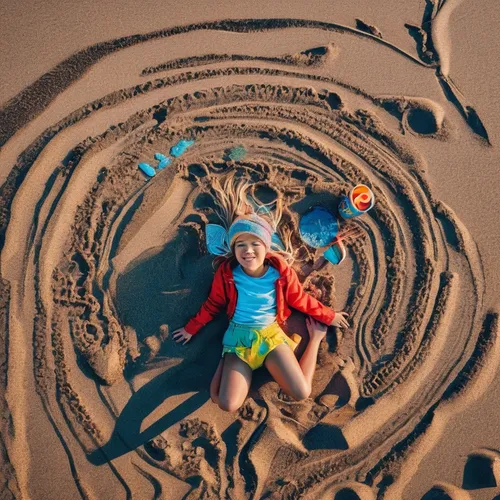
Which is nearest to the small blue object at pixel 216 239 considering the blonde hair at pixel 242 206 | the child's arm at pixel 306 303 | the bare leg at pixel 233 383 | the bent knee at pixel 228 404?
the blonde hair at pixel 242 206

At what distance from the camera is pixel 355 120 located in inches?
155

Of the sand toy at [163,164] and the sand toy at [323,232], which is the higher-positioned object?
the sand toy at [163,164]

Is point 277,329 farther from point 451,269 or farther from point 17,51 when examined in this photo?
point 17,51

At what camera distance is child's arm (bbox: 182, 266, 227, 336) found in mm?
3482

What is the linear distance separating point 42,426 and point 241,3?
3947mm

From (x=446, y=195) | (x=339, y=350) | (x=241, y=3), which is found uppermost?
(x=241, y=3)

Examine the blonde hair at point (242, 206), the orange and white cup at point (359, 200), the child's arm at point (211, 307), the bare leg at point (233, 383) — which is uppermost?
the blonde hair at point (242, 206)

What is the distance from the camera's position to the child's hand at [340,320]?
11.8 ft

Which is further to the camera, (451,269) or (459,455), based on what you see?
(451,269)

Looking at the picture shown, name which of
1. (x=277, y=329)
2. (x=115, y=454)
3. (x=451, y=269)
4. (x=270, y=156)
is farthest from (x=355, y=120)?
(x=115, y=454)

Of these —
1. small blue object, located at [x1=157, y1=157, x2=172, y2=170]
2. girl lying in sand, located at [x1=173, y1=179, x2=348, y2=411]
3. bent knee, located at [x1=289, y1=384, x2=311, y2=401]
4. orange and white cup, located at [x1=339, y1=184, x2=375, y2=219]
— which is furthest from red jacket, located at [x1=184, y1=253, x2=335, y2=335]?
small blue object, located at [x1=157, y1=157, x2=172, y2=170]

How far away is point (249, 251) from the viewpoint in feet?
10.6

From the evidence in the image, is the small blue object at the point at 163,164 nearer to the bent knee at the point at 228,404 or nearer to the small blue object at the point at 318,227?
the small blue object at the point at 318,227

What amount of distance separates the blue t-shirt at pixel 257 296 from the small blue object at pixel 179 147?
1198 mm
